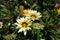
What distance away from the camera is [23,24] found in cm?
248

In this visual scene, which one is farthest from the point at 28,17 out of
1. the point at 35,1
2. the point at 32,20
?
the point at 35,1

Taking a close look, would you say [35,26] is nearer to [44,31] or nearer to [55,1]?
[44,31]

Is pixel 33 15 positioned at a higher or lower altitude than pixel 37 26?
higher

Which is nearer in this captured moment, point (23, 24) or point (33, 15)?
point (23, 24)

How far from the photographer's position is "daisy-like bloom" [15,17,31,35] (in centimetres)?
245

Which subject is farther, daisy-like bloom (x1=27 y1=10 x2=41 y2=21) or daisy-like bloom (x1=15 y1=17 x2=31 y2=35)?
daisy-like bloom (x1=27 y1=10 x2=41 y2=21)

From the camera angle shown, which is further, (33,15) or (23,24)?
(33,15)

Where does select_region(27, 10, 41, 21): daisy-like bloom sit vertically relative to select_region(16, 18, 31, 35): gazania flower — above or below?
above

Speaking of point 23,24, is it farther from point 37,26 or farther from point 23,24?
point 37,26

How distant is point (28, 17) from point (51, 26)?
0.31 m

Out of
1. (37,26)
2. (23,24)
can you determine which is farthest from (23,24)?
(37,26)

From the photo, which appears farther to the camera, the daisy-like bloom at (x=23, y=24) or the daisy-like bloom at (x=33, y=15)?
the daisy-like bloom at (x=33, y=15)

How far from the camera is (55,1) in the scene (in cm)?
289

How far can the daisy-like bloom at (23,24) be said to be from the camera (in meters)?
2.45
